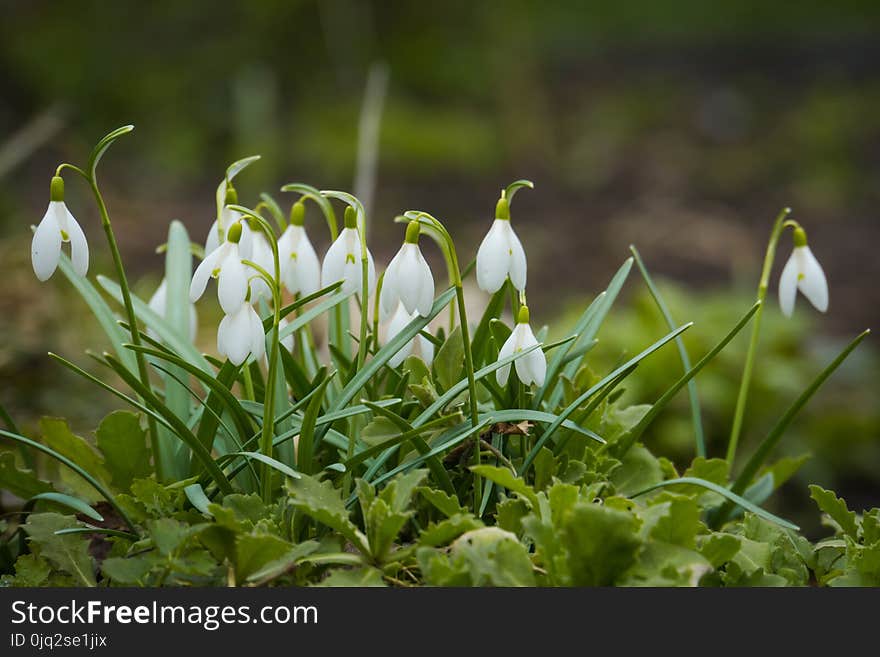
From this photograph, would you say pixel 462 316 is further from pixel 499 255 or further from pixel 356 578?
pixel 356 578

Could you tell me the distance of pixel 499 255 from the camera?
1.30 m

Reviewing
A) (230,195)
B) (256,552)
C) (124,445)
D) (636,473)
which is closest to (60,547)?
(124,445)

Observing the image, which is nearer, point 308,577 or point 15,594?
point 15,594

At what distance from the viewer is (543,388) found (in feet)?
4.99

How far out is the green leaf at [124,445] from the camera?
1505mm

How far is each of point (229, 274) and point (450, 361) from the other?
41 centimetres

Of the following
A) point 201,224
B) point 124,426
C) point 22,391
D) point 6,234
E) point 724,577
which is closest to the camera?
point 724,577

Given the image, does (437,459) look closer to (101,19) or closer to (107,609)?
(107,609)

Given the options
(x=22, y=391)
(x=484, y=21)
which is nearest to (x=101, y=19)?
(x=484, y=21)

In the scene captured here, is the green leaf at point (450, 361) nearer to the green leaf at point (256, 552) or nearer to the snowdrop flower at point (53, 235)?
the green leaf at point (256, 552)

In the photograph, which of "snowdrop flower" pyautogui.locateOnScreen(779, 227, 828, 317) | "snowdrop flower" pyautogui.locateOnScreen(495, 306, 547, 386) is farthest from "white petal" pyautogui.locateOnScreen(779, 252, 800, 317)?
"snowdrop flower" pyautogui.locateOnScreen(495, 306, 547, 386)

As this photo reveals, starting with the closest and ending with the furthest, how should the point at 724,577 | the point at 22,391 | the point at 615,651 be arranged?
the point at 615,651 → the point at 724,577 → the point at 22,391

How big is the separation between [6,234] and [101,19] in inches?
122

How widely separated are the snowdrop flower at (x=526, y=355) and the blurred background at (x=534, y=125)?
2.44 m
